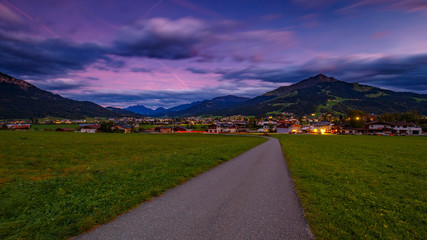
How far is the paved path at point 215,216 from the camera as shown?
20.0 ft

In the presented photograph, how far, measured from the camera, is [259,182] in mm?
12492

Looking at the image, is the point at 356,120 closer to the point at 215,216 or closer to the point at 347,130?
the point at 347,130

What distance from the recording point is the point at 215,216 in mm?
7320

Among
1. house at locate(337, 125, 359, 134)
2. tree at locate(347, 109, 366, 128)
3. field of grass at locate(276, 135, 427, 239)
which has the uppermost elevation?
tree at locate(347, 109, 366, 128)

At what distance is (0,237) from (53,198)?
3190mm

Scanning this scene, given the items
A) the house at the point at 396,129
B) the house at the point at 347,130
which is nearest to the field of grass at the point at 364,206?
the house at the point at 396,129

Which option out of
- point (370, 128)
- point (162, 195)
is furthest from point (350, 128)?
point (162, 195)

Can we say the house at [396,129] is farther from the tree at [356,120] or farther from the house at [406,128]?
the tree at [356,120]

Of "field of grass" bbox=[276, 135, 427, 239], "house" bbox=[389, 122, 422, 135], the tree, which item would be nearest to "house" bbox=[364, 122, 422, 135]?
"house" bbox=[389, 122, 422, 135]

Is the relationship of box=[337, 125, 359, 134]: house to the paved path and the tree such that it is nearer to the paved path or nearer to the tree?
the tree

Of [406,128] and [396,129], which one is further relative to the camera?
[396,129]

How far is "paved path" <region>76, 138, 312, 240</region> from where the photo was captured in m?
6.09

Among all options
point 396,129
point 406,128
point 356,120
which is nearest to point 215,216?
point 396,129

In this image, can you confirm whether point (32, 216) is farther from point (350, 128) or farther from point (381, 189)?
point (350, 128)
